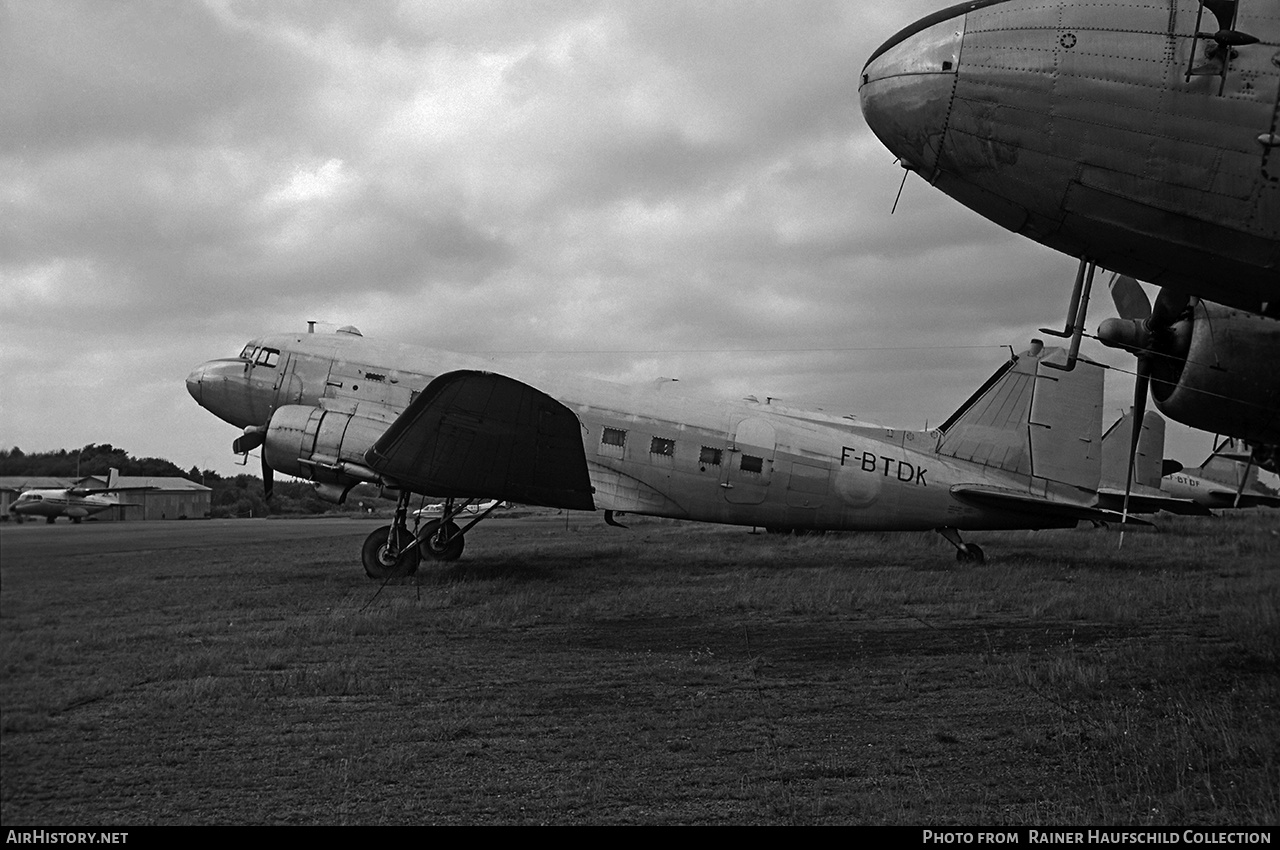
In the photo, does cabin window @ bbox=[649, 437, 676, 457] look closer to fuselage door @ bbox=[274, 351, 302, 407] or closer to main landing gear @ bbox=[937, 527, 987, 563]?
main landing gear @ bbox=[937, 527, 987, 563]

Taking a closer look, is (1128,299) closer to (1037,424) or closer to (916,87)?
(916,87)

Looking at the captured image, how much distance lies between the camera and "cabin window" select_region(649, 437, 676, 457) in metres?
14.8

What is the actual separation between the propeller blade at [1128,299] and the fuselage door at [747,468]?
7409 mm

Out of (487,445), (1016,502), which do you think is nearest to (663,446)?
(487,445)

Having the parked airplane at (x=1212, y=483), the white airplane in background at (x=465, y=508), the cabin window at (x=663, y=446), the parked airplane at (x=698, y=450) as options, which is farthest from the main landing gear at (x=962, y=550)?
the parked airplane at (x=1212, y=483)

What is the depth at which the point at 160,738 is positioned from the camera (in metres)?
4.51

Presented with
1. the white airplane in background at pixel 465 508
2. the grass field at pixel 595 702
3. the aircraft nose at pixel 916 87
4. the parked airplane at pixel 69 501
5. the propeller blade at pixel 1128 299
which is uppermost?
the aircraft nose at pixel 916 87

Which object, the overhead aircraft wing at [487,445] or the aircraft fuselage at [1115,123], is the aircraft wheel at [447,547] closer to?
the overhead aircraft wing at [487,445]

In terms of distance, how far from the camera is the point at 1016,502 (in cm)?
1514

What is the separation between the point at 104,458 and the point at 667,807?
3.10 m

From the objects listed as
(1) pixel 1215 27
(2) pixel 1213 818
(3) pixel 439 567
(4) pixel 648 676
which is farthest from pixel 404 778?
(3) pixel 439 567

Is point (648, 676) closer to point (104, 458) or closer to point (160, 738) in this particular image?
point (160, 738)

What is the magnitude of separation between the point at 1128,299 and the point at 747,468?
7.68 m

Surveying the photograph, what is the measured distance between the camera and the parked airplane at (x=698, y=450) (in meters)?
13.4
